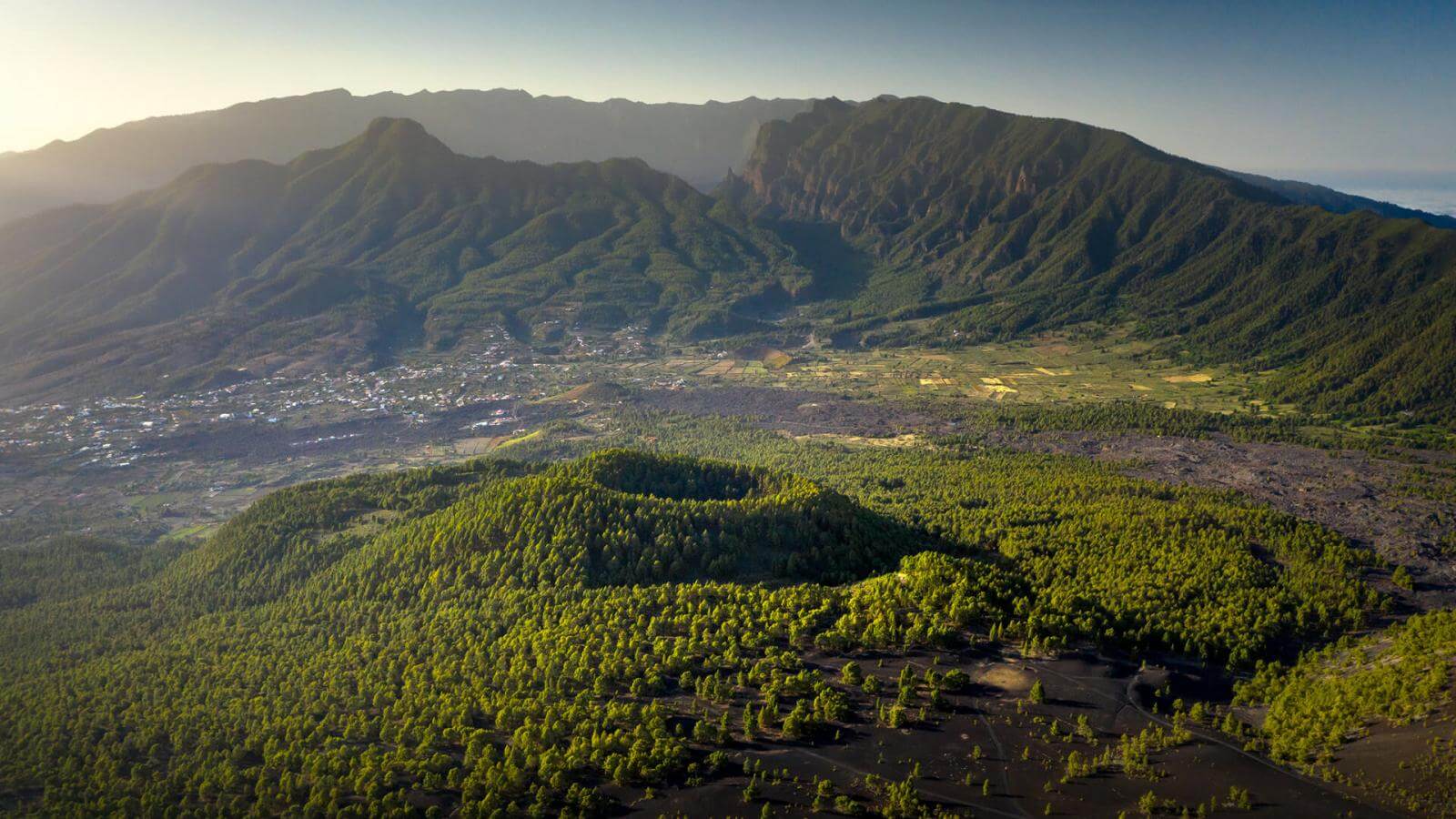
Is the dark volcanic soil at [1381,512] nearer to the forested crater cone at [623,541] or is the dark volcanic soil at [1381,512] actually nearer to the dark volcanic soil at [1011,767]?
the dark volcanic soil at [1011,767]

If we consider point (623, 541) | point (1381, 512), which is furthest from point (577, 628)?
point (1381, 512)

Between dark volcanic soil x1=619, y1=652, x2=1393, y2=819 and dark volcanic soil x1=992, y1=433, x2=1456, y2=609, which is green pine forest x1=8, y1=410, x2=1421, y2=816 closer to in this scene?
Result: dark volcanic soil x1=619, y1=652, x2=1393, y2=819

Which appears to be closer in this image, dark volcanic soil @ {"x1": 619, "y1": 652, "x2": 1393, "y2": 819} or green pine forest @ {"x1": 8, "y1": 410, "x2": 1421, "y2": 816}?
dark volcanic soil @ {"x1": 619, "y1": 652, "x2": 1393, "y2": 819}

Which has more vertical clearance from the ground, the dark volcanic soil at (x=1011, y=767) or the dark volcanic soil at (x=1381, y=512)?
the dark volcanic soil at (x=1011, y=767)

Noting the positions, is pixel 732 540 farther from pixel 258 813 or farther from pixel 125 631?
pixel 125 631

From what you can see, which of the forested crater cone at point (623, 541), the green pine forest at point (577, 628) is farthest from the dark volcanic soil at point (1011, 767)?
the forested crater cone at point (623, 541)

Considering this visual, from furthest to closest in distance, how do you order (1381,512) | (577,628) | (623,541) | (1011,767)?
(1381,512), (623,541), (577,628), (1011,767)

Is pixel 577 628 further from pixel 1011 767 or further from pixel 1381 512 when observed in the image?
pixel 1381 512

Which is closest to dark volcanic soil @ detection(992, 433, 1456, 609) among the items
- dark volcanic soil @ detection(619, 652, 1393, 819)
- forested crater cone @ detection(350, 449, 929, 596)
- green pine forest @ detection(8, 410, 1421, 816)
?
green pine forest @ detection(8, 410, 1421, 816)

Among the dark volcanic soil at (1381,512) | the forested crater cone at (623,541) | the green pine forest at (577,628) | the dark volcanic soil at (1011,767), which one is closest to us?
the dark volcanic soil at (1011,767)
